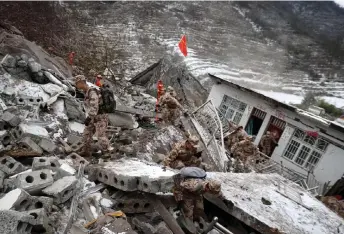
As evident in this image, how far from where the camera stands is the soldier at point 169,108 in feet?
33.6

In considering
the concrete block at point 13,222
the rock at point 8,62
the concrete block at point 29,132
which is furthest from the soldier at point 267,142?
the concrete block at point 13,222

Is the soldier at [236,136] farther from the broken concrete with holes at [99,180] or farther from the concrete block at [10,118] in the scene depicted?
the concrete block at [10,118]

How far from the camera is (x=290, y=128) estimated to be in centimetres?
1410

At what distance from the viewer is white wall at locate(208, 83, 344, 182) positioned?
12.8m

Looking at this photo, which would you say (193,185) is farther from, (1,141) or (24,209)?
(1,141)

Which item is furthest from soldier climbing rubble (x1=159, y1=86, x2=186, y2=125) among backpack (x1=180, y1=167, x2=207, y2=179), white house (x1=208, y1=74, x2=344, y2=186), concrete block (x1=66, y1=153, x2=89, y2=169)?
backpack (x1=180, y1=167, x2=207, y2=179)

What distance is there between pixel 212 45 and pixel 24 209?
26.3 metres

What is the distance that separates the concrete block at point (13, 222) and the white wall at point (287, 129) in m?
12.2

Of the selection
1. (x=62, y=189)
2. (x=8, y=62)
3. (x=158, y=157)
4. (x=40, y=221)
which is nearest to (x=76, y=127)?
(x=158, y=157)

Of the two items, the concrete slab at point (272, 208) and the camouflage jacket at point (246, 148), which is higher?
the concrete slab at point (272, 208)

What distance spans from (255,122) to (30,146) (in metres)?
12.0

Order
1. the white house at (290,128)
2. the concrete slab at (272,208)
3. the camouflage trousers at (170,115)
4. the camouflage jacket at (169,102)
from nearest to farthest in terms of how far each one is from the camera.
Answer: the concrete slab at (272,208)
the camouflage jacket at (169,102)
the camouflage trousers at (170,115)
the white house at (290,128)

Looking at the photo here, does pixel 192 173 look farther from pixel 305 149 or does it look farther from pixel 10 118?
pixel 305 149

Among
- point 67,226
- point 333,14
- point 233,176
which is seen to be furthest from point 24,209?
point 333,14
